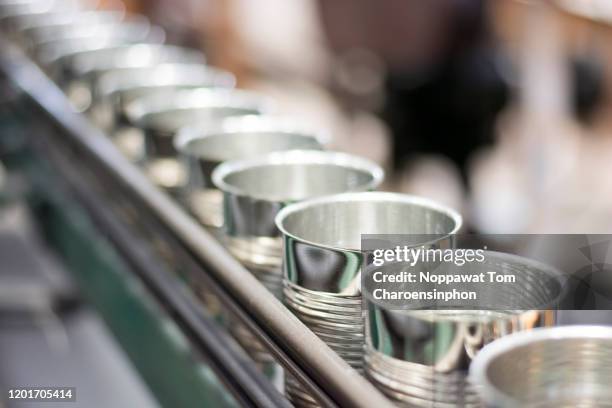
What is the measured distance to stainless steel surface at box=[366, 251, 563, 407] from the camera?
574 millimetres

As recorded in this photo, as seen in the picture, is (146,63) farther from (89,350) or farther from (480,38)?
(480,38)

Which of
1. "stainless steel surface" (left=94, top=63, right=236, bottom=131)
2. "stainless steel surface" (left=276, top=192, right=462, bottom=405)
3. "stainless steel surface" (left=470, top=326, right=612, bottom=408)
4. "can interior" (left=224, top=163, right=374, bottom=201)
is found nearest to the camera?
"stainless steel surface" (left=470, top=326, right=612, bottom=408)

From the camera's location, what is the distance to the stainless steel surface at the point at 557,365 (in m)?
0.54

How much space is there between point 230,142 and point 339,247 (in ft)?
1.44

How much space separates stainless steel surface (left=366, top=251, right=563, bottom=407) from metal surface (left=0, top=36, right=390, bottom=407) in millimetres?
34

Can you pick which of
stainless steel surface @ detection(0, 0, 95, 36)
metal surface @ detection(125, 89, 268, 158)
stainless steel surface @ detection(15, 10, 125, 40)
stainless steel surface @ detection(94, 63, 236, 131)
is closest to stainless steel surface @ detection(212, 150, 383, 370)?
metal surface @ detection(125, 89, 268, 158)

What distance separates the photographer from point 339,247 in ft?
2.21

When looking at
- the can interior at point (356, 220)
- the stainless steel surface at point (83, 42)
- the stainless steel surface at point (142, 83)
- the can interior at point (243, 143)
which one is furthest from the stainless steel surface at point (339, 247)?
the stainless steel surface at point (83, 42)

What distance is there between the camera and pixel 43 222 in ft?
5.90

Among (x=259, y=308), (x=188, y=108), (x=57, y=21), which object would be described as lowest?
(x=259, y=308)

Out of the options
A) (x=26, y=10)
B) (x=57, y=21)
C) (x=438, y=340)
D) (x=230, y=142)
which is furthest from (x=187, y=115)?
(x=26, y=10)

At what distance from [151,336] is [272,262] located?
40cm

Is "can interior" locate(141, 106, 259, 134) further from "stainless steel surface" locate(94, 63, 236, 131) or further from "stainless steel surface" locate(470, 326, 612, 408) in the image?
"stainless steel surface" locate(470, 326, 612, 408)

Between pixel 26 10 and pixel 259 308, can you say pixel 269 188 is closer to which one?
pixel 259 308
